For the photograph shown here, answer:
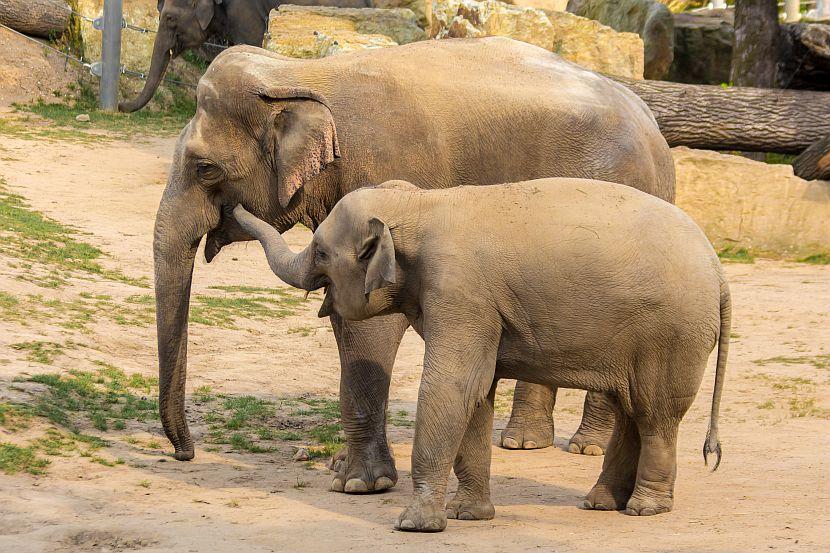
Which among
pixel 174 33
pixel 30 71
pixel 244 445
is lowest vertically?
pixel 30 71

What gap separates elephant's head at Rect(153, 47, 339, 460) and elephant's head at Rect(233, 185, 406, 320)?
626 mm

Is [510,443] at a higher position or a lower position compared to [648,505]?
lower

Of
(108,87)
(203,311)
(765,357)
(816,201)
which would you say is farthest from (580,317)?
(108,87)

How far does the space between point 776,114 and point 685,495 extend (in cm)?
981

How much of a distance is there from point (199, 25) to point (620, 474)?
12711 millimetres

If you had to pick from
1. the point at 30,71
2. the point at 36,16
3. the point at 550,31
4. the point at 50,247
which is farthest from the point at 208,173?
the point at 36,16

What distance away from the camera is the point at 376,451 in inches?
251

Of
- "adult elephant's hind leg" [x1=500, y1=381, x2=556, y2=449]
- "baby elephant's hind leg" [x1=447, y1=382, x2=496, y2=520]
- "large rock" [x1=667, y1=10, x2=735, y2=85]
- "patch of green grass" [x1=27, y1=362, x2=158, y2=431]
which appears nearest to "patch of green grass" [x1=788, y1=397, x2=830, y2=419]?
"adult elephant's hind leg" [x1=500, y1=381, x2=556, y2=449]

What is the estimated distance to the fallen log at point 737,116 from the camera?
14852 millimetres

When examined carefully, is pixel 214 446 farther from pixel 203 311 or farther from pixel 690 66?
pixel 690 66

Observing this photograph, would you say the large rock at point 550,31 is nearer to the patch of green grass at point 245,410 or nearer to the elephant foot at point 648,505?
the patch of green grass at point 245,410

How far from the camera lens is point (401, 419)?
26.9 ft

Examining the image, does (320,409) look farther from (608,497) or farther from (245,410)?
(608,497)

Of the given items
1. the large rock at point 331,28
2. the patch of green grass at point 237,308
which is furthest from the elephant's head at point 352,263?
the large rock at point 331,28
